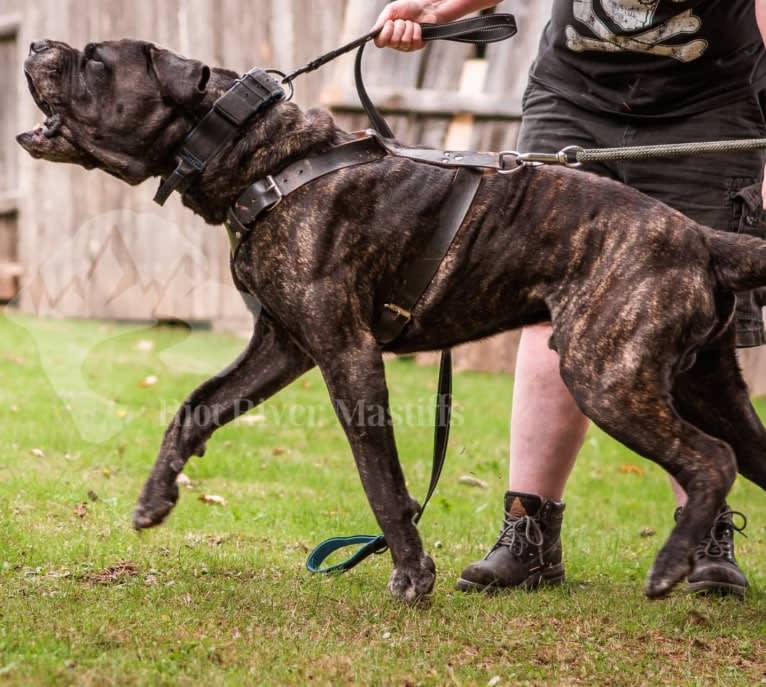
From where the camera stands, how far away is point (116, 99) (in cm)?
343

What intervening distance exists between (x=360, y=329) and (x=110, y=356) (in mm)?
5538

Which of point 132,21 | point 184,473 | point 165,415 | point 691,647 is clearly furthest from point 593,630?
point 132,21

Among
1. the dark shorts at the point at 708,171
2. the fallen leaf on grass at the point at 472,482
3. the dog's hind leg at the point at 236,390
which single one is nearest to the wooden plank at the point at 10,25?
the fallen leaf on grass at the point at 472,482

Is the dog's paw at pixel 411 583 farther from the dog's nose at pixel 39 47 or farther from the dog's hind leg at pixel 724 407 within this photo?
the dog's nose at pixel 39 47

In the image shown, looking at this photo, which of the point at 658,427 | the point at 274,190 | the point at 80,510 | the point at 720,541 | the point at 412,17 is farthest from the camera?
the point at 80,510

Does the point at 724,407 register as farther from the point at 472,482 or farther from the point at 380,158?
the point at 472,482

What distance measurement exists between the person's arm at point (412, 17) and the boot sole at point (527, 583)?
181cm

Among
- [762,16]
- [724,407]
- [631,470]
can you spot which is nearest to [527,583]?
[724,407]

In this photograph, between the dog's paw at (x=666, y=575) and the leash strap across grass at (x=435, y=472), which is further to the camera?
the leash strap across grass at (x=435, y=472)

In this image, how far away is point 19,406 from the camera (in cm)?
663

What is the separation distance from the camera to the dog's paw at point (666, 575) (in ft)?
10.1

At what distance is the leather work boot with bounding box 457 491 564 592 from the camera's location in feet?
12.6

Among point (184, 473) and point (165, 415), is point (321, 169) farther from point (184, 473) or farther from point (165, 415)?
point (165, 415)

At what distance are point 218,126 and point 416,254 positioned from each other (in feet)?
2.28
